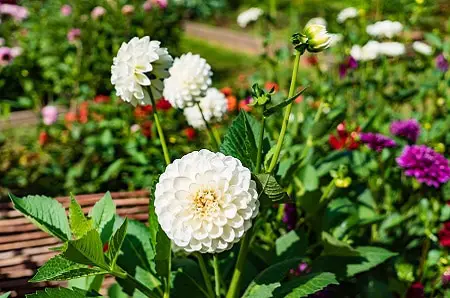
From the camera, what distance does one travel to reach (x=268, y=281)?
1.14 m

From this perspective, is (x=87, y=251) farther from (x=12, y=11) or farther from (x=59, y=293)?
(x=12, y=11)

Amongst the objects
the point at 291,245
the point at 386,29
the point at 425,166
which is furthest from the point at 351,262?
the point at 386,29

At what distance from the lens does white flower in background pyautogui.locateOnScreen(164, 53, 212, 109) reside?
1275 mm

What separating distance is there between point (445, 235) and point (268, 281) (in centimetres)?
66

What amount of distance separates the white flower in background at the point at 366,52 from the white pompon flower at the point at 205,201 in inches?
58.7

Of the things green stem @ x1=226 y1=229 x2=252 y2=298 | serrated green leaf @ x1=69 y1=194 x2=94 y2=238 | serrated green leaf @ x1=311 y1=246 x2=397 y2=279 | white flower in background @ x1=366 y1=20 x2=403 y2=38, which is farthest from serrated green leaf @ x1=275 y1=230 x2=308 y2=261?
white flower in background @ x1=366 y1=20 x2=403 y2=38

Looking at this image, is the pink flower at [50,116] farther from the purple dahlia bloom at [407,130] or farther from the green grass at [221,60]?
the green grass at [221,60]

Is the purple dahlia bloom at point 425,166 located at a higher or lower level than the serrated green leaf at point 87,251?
lower

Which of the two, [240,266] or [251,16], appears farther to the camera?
[251,16]

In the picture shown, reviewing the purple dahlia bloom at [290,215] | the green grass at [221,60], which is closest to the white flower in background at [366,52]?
the purple dahlia bloom at [290,215]

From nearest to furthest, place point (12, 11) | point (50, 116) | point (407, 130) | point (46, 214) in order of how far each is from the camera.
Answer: point (46, 214) < point (407, 130) < point (50, 116) < point (12, 11)

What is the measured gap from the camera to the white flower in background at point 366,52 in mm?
2253

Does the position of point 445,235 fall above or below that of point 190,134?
above

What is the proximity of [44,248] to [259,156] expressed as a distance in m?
0.63
